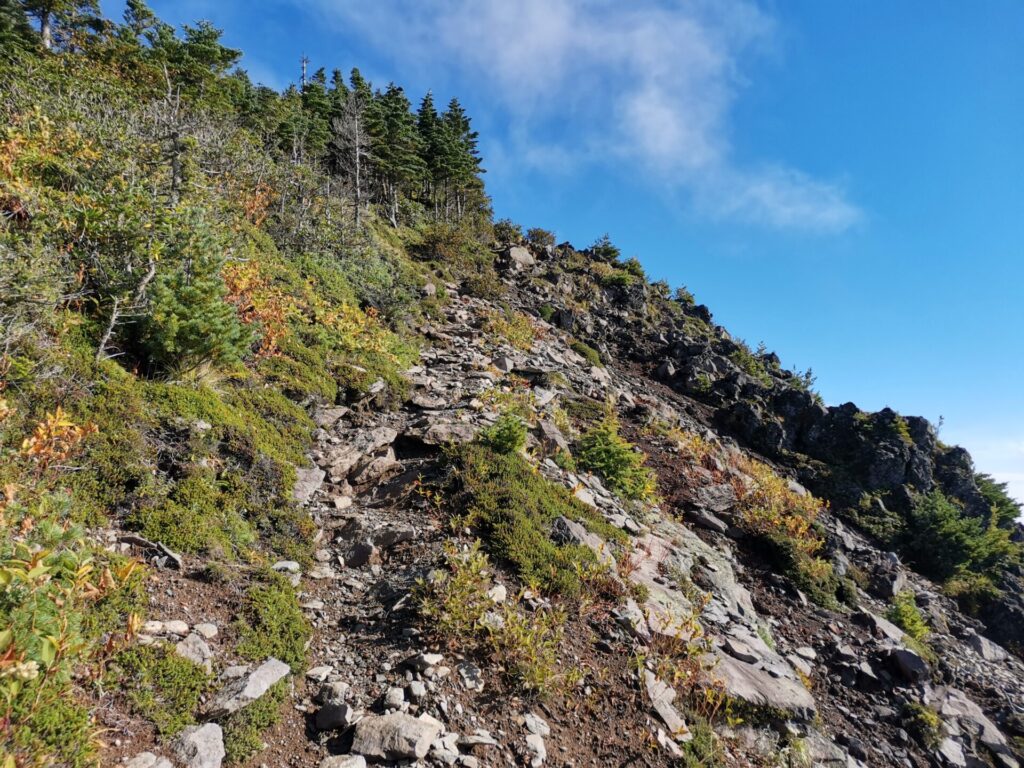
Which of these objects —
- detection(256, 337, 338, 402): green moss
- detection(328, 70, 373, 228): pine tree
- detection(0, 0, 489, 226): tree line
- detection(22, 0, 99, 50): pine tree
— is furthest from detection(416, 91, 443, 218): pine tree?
detection(256, 337, 338, 402): green moss

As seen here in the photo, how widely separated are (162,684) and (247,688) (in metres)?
0.66

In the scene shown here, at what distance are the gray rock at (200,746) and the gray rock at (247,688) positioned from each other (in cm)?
17

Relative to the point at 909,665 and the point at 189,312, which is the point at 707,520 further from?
the point at 189,312

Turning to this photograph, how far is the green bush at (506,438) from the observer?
31.8ft

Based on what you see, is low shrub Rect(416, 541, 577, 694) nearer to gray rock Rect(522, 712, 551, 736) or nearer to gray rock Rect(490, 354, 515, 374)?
gray rock Rect(522, 712, 551, 736)

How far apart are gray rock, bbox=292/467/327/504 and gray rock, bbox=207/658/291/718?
10.4 feet

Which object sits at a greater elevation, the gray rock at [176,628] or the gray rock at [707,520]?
the gray rock at [707,520]

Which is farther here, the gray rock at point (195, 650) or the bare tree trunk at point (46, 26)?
the bare tree trunk at point (46, 26)

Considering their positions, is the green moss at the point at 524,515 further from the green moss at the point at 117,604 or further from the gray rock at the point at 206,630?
the green moss at the point at 117,604

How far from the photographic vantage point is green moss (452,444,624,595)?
23.8ft

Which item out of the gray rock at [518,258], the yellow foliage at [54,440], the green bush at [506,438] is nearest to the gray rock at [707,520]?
the green bush at [506,438]

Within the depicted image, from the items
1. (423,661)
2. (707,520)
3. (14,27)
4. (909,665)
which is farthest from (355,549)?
(14,27)

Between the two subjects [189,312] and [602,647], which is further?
[189,312]

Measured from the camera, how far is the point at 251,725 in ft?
13.9
